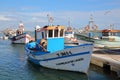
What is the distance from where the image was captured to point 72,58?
62.8ft

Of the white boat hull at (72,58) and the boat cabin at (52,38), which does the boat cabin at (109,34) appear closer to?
the boat cabin at (52,38)

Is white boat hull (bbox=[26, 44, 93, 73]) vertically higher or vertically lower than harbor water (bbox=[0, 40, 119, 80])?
higher

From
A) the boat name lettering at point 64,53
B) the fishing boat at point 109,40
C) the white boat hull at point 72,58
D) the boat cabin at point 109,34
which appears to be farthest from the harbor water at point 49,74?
the boat cabin at point 109,34

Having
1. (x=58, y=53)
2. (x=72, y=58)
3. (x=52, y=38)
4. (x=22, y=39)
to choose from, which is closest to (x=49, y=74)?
(x=58, y=53)

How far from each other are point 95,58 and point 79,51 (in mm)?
3475

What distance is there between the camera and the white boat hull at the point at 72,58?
1862 cm

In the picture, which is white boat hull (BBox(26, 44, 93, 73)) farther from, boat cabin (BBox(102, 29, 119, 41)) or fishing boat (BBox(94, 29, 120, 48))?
boat cabin (BBox(102, 29, 119, 41))

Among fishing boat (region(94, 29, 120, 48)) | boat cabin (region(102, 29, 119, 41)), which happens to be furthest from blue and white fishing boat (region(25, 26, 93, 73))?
boat cabin (region(102, 29, 119, 41))

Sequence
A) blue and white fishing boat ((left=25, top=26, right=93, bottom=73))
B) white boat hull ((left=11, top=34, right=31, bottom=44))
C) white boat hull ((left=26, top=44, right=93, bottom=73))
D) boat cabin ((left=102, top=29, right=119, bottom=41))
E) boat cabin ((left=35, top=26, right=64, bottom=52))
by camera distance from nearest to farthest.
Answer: white boat hull ((left=26, top=44, right=93, bottom=73)) → blue and white fishing boat ((left=25, top=26, right=93, bottom=73)) → boat cabin ((left=35, top=26, right=64, bottom=52)) → boat cabin ((left=102, top=29, right=119, bottom=41)) → white boat hull ((left=11, top=34, right=31, bottom=44))

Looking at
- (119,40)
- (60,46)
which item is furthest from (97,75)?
(119,40)

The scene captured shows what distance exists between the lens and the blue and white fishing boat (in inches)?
741

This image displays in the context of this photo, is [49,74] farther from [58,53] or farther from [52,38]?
[52,38]

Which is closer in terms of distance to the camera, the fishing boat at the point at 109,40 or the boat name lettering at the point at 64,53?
the boat name lettering at the point at 64,53

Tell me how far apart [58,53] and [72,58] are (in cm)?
119
